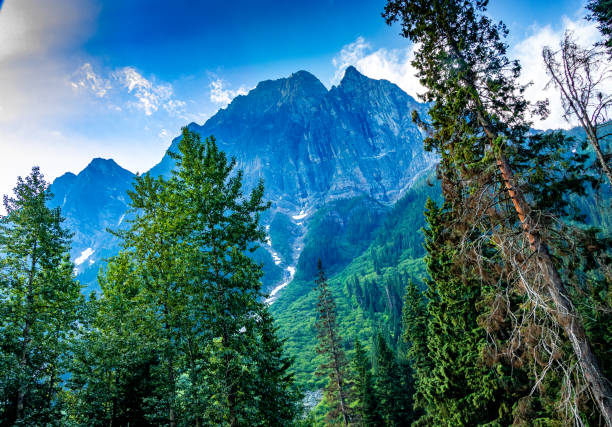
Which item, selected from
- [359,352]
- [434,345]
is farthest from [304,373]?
[434,345]

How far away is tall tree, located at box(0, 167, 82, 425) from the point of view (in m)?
10.6

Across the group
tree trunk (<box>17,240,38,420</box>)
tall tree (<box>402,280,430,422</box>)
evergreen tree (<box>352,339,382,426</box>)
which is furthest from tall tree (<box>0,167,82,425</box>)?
evergreen tree (<box>352,339,382,426</box>)

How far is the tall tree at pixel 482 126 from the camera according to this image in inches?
254

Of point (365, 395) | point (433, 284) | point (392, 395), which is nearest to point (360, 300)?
point (392, 395)

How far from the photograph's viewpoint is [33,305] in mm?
12383

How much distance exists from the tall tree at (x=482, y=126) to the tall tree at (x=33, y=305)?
16.0m

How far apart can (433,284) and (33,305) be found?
65.2ft

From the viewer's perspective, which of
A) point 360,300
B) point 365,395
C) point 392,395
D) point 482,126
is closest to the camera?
point 482,126

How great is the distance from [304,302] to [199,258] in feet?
503

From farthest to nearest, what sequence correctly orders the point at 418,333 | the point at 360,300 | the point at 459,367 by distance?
1. the point at 360,300
2. the point at 418,333
3. the point at 459,367

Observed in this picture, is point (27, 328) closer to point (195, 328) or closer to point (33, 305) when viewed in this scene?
point (33, 305)

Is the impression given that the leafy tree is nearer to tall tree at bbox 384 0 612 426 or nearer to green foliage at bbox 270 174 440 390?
tall tree at bbox 384 0 612 426

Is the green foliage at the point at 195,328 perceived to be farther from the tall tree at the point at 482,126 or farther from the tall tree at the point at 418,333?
the tall tree at the point at 418,333

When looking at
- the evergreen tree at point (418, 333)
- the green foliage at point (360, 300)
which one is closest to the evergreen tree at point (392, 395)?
the evergreen tree at point (418, 333)
